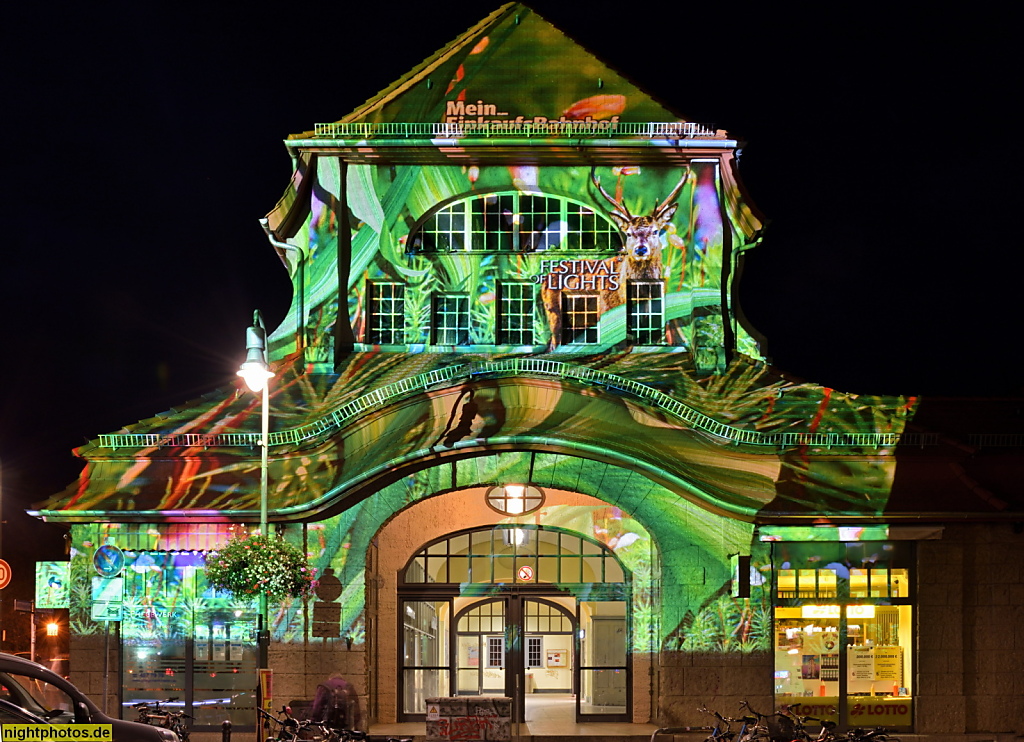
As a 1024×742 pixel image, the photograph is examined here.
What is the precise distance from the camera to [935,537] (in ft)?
78.9

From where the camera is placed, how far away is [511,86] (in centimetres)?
2916

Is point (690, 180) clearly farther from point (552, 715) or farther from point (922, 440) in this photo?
point (552, 715)

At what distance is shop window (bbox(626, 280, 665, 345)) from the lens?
2845 cm

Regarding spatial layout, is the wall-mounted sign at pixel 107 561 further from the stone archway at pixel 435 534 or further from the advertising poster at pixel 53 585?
the stone archway at pixel 435 534

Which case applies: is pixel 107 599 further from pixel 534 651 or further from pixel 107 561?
pixel 534 651

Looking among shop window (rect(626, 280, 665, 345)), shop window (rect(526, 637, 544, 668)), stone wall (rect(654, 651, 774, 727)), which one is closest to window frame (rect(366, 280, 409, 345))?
shop window (rect(626, 280, 665, 345))

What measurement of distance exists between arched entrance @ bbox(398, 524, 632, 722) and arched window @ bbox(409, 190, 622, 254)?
6.11m

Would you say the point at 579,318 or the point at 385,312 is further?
the point at 385,312

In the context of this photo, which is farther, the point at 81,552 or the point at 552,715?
the point at 552,715

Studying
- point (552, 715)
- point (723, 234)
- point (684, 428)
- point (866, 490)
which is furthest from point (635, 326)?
point (552, 715)

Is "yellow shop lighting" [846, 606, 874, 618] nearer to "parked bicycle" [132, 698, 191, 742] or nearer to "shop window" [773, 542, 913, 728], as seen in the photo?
"shop window" [773, 542, 913, 728]

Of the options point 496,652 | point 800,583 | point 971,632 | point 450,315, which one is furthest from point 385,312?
point 971,632

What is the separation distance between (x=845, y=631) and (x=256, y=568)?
35.6 ft

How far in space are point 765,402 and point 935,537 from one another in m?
4.14
